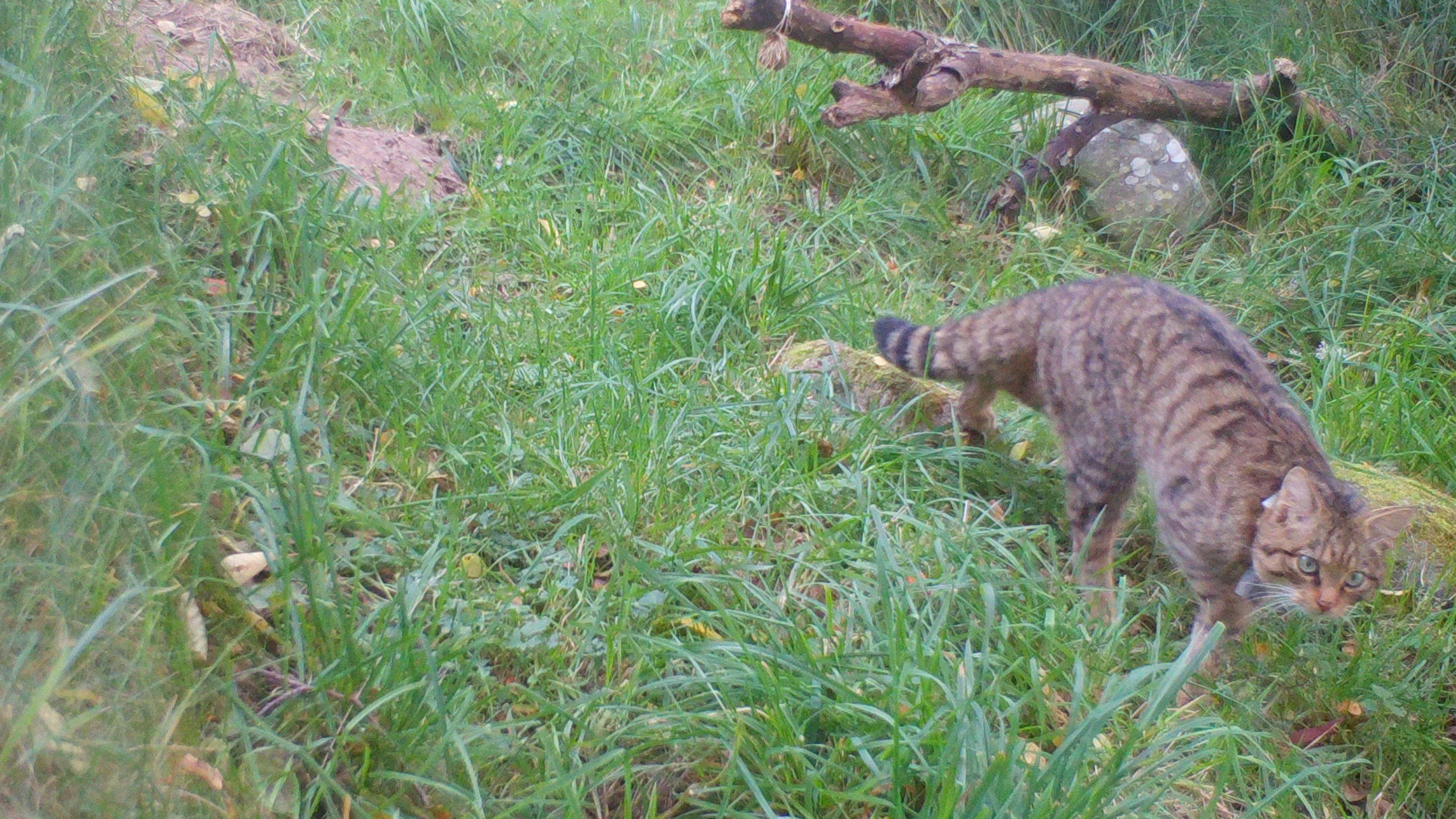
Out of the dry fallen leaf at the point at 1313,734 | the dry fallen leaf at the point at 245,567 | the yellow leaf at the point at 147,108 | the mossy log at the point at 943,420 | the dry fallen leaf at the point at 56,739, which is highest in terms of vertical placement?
the dry fallen leaf at the point at 56,739

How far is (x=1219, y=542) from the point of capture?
403cm

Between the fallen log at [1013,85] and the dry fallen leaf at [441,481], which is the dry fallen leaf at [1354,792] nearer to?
the dry fallen leaf at [441,481]

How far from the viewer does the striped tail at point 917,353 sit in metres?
4.84

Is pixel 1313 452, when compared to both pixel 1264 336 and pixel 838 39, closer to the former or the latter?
pixel 1264 336

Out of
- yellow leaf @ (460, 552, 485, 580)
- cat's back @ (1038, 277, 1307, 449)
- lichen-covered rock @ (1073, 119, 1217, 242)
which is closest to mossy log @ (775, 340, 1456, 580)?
cat's back @ (1038, 277, 1307, 449)

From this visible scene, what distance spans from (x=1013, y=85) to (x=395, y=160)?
3458mm

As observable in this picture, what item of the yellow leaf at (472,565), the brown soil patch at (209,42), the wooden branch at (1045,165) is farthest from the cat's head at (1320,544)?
the brown soil patch at (209,42)

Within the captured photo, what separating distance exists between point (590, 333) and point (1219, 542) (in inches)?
103

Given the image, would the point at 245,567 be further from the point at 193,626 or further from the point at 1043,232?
the point at 1043,232

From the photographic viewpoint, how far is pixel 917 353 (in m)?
4.84

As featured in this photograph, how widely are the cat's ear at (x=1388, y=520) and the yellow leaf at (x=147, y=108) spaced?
466 cm

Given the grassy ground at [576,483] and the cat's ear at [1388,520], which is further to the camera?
the cat's ear at [1388,520]

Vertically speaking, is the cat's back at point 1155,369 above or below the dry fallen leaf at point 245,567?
below

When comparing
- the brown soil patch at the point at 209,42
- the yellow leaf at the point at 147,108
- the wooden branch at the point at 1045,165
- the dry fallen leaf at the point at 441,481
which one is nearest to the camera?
the dry fallen leaf at the point at 441,481
